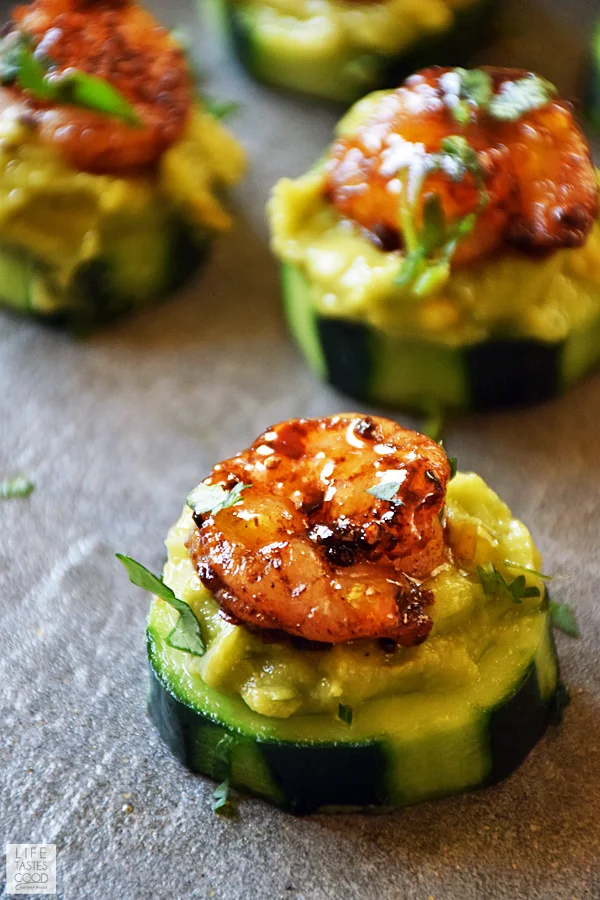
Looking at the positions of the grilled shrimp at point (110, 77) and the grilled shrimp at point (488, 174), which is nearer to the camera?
the grilled shrimp at point (488, 174)

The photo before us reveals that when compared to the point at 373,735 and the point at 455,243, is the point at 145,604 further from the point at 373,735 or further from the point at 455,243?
the point at 455,243

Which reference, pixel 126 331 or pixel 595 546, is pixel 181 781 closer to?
pixel 595 546

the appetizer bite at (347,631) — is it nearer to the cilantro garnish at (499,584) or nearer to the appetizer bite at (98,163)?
the cilantro garnish at (499,584)

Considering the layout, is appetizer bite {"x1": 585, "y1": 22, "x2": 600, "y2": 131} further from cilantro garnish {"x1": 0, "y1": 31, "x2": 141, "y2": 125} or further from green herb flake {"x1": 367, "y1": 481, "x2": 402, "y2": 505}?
green herb flake {"x1": 367, "y1": 481, "x2": 402, "y2": 505}

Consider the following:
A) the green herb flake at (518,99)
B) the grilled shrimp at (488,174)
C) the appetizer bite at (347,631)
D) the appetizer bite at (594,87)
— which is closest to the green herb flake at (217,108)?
the grilled shrimp at (488,174)

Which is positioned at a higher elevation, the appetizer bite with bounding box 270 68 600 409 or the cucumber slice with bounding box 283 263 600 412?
the appetizer bite with bounding box 270 68 600 409

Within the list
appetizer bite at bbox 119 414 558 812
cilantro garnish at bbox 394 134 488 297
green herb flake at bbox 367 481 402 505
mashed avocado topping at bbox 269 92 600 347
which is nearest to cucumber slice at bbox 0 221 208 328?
mashed avocado topping at bbox 269 92 600 347

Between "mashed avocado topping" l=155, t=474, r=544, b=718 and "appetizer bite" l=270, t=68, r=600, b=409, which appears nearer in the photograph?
"mashed avocado topping" l=155, t=474, r=544, b=718
